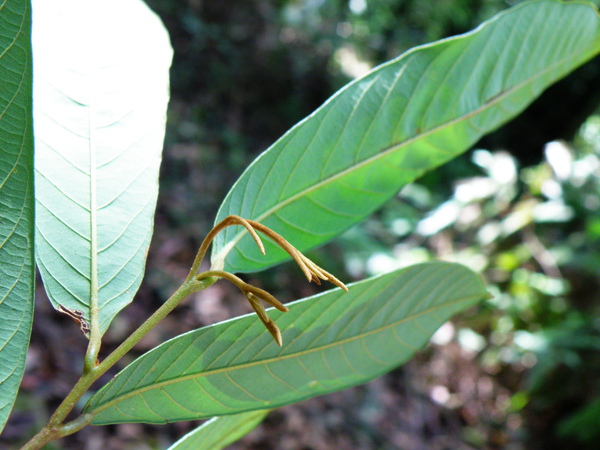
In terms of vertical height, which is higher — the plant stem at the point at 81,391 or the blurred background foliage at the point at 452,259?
the plant stem at the point at 81,391

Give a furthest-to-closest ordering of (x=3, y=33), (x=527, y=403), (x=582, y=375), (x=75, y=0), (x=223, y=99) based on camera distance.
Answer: (x=223, y=99) < (x=527, y=403) < (x=582, y=375) < (x=75, y=0) < (x=3, y=33)

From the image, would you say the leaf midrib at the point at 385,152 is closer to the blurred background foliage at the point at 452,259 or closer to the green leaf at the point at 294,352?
the green leaf at the point at 294,352

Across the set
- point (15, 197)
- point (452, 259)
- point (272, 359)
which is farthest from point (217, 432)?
point (452, 259)

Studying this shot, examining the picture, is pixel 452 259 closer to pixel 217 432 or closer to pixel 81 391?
pixel 217 432

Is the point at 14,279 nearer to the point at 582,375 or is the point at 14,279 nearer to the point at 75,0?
the point at 75,0

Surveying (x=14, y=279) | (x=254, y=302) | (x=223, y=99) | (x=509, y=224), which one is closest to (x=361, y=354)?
(x=254, y=302)

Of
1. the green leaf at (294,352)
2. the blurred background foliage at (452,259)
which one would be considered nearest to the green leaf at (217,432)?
the green leaf at (294,352)
